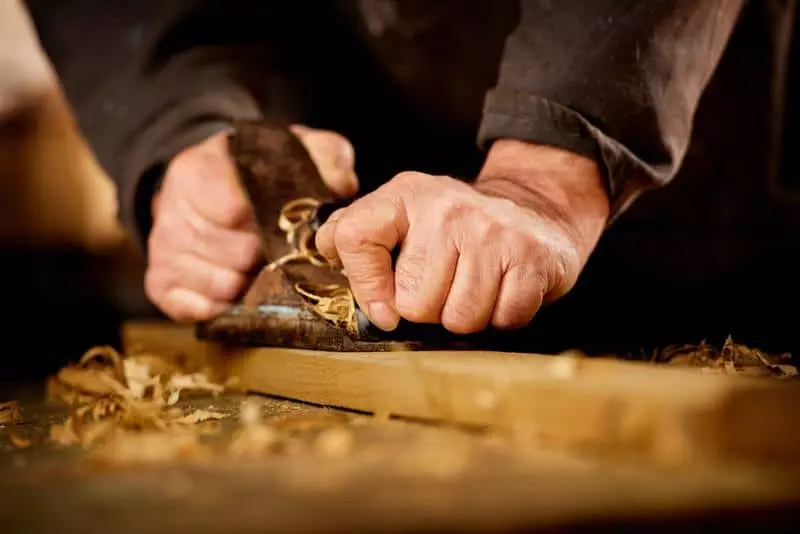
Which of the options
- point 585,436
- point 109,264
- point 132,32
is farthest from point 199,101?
point 109,264

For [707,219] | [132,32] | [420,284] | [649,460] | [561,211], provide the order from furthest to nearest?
[707,219], [132,32], [561,211], [420,284], [649,460]

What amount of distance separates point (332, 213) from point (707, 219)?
1084 mm

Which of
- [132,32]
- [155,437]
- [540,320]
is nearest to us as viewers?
[155,437]

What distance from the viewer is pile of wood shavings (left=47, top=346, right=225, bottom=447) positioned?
768mm

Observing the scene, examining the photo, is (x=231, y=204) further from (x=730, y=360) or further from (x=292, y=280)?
(x=730, y=360)

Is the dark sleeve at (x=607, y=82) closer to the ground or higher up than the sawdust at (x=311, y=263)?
higher up

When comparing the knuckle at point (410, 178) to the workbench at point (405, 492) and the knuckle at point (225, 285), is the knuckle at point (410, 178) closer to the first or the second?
the workbench at point (405, 492)

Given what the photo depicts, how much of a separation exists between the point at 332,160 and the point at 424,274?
1.60ft

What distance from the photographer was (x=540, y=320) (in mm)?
1405

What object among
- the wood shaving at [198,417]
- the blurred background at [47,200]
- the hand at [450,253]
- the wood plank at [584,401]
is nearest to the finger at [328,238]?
the hand at [450,253]

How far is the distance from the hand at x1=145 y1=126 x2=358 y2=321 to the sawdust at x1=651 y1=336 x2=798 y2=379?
0.55m

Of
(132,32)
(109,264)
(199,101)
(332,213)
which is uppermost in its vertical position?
(132,32)

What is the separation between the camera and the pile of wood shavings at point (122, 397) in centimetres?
77

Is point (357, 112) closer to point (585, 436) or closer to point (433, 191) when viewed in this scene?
point (433, 191)
